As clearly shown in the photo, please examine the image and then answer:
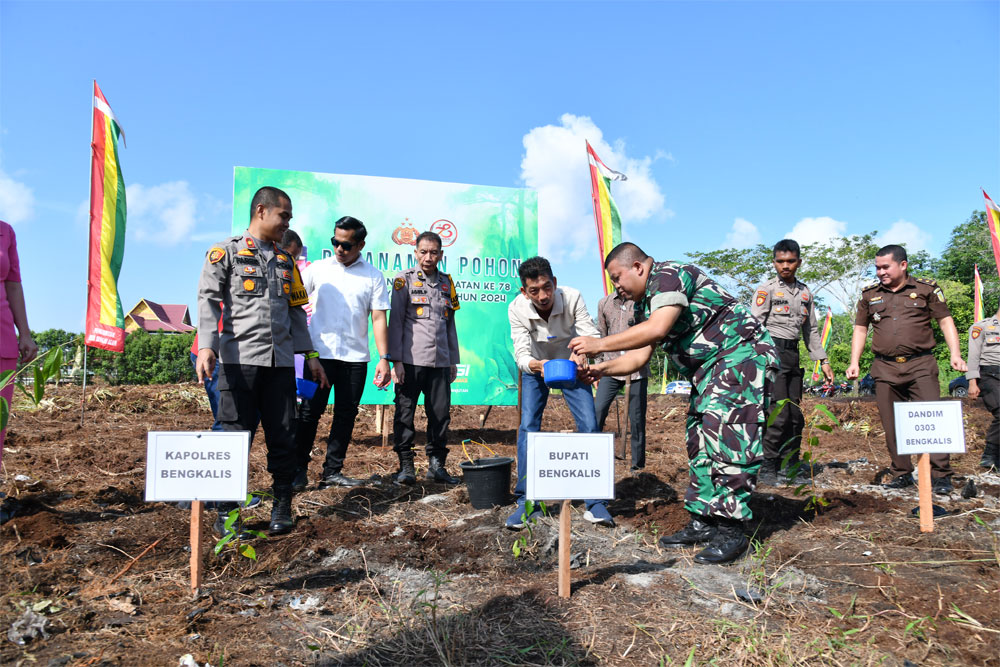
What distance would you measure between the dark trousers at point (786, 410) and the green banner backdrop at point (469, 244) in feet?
9.90

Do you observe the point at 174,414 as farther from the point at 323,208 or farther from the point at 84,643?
the point at 84,643

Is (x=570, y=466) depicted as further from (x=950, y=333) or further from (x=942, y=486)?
(x=950, y=333)

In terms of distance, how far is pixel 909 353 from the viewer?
4.42m

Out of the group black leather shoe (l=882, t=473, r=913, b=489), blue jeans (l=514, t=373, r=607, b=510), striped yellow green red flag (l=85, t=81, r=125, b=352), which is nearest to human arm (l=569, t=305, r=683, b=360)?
blue jeans (l=514, t=373, r=607, b=510)

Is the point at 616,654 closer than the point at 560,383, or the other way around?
the point at 616,654

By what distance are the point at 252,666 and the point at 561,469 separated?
1.30 metres

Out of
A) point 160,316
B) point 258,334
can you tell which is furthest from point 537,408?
point 160,316

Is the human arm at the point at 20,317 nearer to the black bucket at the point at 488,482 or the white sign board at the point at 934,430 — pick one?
the black bucket at the point at 488,482

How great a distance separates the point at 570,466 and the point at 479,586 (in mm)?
635

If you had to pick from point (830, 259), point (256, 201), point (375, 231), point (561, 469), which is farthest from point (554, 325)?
point (830, 259)

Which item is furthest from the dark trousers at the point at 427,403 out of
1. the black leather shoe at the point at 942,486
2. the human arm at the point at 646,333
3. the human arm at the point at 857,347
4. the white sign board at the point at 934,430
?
→ the black leather shoe at the point at 942,486

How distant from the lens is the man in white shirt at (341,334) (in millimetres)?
4262

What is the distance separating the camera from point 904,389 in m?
4.50

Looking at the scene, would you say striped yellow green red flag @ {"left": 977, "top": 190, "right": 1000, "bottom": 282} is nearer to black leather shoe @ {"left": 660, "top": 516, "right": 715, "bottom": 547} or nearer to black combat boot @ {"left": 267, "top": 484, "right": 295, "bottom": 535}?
black leather shoe @ {"left": 660, "top": 516, "right": 715, "bottom": 547}
